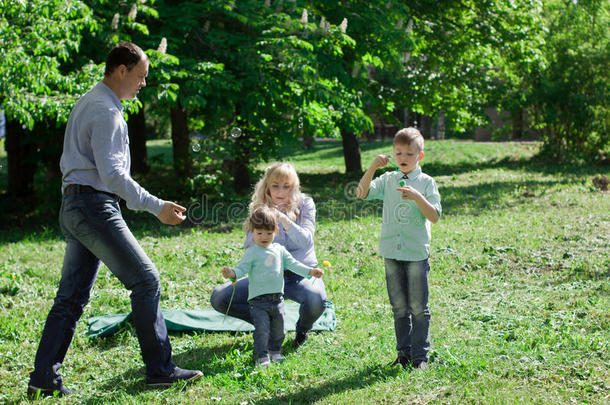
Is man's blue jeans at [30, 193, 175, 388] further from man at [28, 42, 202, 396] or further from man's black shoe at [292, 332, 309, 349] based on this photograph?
man's black shoe at [292, 332, 309, 349]

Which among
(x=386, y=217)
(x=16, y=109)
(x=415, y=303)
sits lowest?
(x=415, y=303)

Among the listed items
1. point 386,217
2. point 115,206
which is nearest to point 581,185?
point 386,217

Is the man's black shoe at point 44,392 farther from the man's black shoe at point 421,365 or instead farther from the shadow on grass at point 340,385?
the man's black shoe at point 421,365

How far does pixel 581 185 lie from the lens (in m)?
14.4

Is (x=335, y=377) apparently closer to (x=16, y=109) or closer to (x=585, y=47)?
(x=16, y=109)

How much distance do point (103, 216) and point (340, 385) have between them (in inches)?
79.2

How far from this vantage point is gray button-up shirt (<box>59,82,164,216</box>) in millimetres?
3795

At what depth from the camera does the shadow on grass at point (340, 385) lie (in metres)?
4.05

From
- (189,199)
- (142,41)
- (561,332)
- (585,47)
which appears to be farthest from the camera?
(585,47)

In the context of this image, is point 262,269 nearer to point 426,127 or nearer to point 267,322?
point 267,322

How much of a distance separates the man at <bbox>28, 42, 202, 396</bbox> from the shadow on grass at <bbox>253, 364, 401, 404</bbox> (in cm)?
91

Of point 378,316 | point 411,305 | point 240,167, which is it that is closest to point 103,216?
point 411,305

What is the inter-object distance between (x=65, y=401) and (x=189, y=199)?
29.2 ft

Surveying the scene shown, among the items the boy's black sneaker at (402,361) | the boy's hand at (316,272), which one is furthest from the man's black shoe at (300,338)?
the boy's black sneaker at (402,361)
